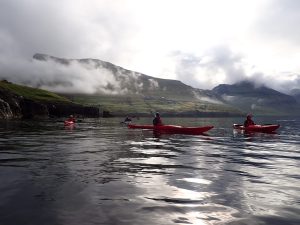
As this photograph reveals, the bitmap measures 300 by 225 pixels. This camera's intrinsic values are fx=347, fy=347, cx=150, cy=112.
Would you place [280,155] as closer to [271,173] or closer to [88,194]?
[271,173]

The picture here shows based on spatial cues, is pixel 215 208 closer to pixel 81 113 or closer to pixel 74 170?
pixel 74 170

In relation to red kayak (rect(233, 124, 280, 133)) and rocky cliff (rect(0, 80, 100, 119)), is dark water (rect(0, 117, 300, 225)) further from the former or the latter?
rocky cliff (rect(0, 80, 100, 119))

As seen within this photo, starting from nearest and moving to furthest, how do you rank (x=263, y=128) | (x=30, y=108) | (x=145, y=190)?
(x=145, y=190) < (x=263, y=128) < (x=30, y=108)

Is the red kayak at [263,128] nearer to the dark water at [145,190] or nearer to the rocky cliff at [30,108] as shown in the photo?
the dark water at [145,190]

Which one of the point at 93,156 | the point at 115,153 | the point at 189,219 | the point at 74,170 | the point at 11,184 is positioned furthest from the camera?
the point at 115,153

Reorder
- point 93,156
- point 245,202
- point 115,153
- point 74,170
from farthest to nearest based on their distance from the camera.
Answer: point 115,153
point 93,156
point 74,170
point 245,202

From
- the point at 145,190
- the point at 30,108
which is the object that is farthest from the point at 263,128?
the point at 30,108

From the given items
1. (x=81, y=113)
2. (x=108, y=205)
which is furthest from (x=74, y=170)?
(x=81, y=113)

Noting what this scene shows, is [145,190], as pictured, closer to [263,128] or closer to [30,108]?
[263,128]

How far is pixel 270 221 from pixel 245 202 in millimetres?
2227

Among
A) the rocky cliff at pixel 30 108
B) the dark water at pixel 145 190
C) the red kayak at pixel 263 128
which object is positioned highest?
the rocky cliff at pixel 30 108

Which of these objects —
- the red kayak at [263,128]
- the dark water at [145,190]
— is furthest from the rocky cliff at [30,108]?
the dark water at [145,190]

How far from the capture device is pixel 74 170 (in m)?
20.3

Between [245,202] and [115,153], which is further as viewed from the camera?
[115,153]
